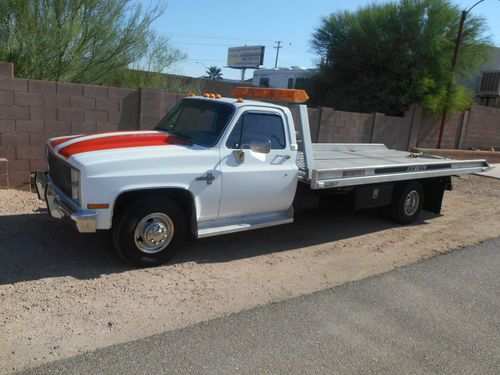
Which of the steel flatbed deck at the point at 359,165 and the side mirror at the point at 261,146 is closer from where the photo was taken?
the side mirror at the point at 261,146

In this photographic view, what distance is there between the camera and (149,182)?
4.96m

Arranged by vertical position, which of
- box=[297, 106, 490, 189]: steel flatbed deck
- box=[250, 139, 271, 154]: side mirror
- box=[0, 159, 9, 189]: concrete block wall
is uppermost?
box=[250, 139, 271, 154]: side mirror

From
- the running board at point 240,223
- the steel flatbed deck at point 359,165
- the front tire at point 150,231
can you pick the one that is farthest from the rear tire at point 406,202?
the front tire at point 150,231

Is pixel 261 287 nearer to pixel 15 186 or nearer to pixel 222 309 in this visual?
pixel 222 309

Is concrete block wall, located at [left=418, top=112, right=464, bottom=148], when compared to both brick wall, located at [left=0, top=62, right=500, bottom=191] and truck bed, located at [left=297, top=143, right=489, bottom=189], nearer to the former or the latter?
truck bed, located at [left=297, top=143, right=489, bottom=189]

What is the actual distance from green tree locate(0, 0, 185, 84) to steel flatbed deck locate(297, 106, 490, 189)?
16.5 ft

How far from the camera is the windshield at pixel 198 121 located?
5680 millimetres

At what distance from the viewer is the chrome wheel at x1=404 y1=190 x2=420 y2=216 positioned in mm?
8298

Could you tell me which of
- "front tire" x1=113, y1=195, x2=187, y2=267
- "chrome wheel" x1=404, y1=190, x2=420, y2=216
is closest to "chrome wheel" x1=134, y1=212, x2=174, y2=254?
"front tire" x1=113, y1=195, x2=187, y2=267

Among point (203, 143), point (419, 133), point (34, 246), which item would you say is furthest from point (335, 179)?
point (419, 133)

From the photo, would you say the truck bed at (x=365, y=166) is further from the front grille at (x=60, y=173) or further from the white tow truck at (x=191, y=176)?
the front grille at (x=60, y=173)

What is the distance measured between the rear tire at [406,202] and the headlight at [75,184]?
211 inches

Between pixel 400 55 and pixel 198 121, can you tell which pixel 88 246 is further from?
pixel 400 55

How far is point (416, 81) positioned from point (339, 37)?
12.4ft
